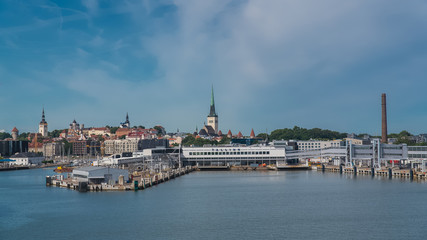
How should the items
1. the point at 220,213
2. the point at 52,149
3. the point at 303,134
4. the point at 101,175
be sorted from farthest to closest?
the point at 303,134, the point at 52,149, the point at 101,175, the point at 220,213

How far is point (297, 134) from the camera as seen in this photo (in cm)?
15900

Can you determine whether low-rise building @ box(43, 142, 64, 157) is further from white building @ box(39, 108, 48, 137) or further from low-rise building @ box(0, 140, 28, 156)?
white building @ box(39, 108, 48, 137)

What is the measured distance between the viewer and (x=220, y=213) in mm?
33000

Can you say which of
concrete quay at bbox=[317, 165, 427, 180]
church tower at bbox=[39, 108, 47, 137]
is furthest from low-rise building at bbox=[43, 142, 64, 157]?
concrete quay at bbox=[317, 165, 427, 180]

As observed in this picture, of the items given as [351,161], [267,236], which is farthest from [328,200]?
[351,161]

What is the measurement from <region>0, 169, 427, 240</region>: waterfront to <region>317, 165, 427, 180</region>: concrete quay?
11101 mm

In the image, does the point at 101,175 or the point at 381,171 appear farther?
the point at 381,171

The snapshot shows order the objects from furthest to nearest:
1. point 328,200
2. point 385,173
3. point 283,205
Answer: point 385,173, point 328,200, point 283,205

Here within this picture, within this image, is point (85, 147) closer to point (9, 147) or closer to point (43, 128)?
point (9, 147)

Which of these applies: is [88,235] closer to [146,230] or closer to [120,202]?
[146,230]

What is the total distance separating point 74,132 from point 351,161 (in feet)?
432

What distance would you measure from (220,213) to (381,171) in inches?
1468

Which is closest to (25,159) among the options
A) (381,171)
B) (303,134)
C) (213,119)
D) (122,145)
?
(122,145)

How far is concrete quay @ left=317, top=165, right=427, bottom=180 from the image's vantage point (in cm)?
5774
